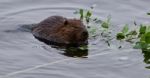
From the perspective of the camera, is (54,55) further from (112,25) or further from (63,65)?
(112,25)

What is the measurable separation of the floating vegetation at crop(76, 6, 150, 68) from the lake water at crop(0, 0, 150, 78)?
0.15 meters

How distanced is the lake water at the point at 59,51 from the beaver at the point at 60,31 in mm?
186

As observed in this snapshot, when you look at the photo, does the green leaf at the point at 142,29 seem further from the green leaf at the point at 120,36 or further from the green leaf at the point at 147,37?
the green leaf at the point at 147,37

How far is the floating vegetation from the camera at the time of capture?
9500mm

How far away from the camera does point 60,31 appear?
10414 millimetres

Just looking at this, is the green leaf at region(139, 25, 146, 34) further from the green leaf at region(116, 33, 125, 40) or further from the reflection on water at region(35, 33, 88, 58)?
the reflection on water at region(35, 33, 88, 58)

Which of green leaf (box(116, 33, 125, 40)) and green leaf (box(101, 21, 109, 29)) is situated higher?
green leaf (box(101, 21, 109, 29))

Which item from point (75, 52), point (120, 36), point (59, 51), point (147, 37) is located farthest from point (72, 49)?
point (147, 37)

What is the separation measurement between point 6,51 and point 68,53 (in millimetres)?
1028

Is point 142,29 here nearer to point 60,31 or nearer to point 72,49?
point 72,49

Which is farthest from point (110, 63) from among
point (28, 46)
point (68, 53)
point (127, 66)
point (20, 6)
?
point (20, 6)

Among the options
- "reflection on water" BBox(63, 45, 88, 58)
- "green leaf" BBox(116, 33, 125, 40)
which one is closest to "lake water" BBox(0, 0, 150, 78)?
"reflection on water" BBox(63, 45, 88, 58)

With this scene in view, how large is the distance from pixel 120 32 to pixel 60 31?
42.0 inches

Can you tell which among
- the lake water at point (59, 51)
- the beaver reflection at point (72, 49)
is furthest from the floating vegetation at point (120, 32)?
the beaver reflection at point (72, 49)
